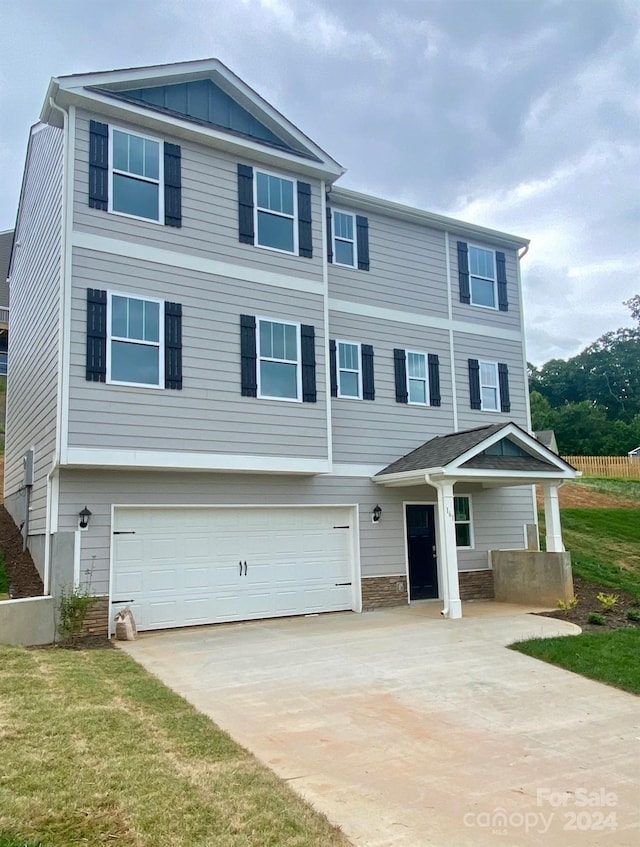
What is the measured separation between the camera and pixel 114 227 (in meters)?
10.4

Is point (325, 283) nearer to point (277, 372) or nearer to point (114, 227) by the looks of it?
point (277, 372)

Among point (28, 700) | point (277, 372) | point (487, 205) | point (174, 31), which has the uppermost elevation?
A: point (487, 205)

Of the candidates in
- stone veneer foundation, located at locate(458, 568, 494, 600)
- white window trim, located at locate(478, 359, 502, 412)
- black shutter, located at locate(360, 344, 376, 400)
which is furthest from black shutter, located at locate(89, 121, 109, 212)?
stone veneer foundation, located at locate(458, 568, 494, 600)

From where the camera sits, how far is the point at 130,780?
423 centimetres

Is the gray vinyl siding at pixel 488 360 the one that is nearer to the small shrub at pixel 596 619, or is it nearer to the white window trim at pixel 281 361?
the white window trim at pixel 281 361

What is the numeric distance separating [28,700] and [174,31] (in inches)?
466

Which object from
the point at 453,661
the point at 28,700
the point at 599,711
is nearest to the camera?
the point at 28,700

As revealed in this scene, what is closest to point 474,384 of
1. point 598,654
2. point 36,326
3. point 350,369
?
point 350,369

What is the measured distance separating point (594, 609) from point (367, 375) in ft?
19.8

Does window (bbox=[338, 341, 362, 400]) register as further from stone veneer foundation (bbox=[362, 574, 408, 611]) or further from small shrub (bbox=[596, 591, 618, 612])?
small shrub (bbox=[596, 591, 618, 612])

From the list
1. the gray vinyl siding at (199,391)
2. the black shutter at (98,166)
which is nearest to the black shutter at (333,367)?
the gray vinyl siding at (199,391)

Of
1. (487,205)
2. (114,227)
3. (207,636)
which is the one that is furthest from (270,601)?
(487,205)

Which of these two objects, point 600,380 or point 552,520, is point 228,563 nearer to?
point 552,520

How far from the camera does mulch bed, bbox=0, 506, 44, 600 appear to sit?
10.6m
